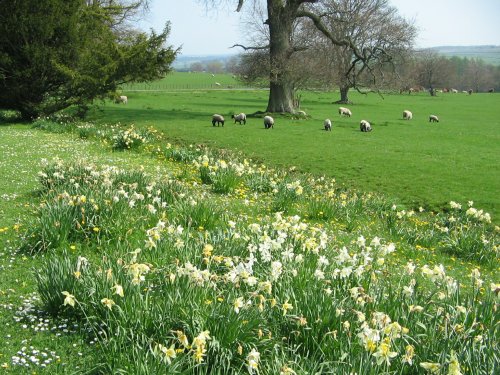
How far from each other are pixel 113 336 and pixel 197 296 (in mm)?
806

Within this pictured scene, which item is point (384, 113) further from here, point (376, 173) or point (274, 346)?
point (274, 346)

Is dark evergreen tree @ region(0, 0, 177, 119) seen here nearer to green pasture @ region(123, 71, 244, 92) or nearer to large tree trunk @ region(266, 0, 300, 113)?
large tree trunk @ region(266, 0, 300, 113)

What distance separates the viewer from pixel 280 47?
3153cm

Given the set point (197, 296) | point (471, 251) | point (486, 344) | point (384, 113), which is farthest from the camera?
point (384, 113)

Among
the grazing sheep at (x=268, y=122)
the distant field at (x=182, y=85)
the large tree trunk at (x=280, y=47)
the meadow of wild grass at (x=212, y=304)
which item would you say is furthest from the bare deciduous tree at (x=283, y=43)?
the distant field at (x=182, y=85)

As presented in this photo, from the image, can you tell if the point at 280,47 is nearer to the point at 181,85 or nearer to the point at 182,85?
the point at 181,85

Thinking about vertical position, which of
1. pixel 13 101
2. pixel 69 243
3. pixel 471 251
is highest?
pixel 13 101

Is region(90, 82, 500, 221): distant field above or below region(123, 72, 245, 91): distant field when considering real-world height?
below

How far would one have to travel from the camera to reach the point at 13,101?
968 inches

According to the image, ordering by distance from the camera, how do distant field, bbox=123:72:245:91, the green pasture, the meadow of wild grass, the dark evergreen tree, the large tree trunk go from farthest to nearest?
1. distant field, bbox=123:72:245:91
2. the green pasture
3. the large tree trunk
4. the dark evergreen tree
5. the meadow of wild grass

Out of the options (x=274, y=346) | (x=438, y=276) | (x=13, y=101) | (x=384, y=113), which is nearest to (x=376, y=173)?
(x=438, y=276)

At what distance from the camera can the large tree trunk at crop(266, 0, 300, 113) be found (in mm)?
30578

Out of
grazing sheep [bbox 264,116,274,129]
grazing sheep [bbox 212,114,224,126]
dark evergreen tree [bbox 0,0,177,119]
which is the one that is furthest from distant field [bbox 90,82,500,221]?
dark evergreen tree [bbox 0,0,177,119]

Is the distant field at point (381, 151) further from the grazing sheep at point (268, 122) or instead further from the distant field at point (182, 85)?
the distant field at point (182, 85)
